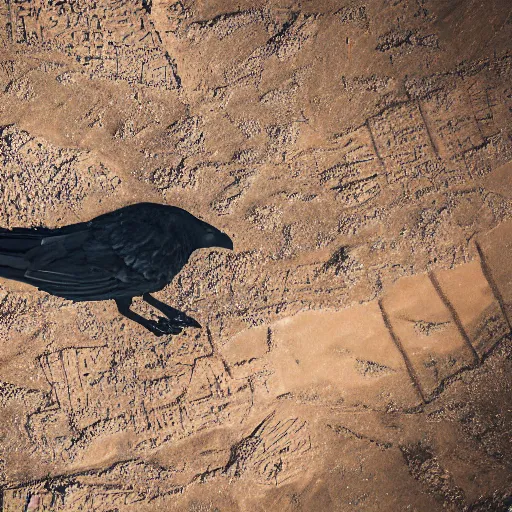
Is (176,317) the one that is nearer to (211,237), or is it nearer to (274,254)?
(211,237)

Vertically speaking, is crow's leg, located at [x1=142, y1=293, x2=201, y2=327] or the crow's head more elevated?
the crow's head

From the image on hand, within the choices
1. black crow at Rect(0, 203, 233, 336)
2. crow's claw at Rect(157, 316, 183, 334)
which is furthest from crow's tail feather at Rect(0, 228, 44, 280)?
crow's claw at Rect(157, 316, 183, 334)

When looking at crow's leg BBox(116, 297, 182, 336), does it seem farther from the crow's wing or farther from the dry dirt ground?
the dry dirt ground

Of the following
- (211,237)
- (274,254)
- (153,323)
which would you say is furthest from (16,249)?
(274,254)

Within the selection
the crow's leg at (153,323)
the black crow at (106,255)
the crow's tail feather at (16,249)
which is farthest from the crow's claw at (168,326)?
the crow's tail feather at (16,249)

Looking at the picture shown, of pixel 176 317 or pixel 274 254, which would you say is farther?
pixel 274 254
